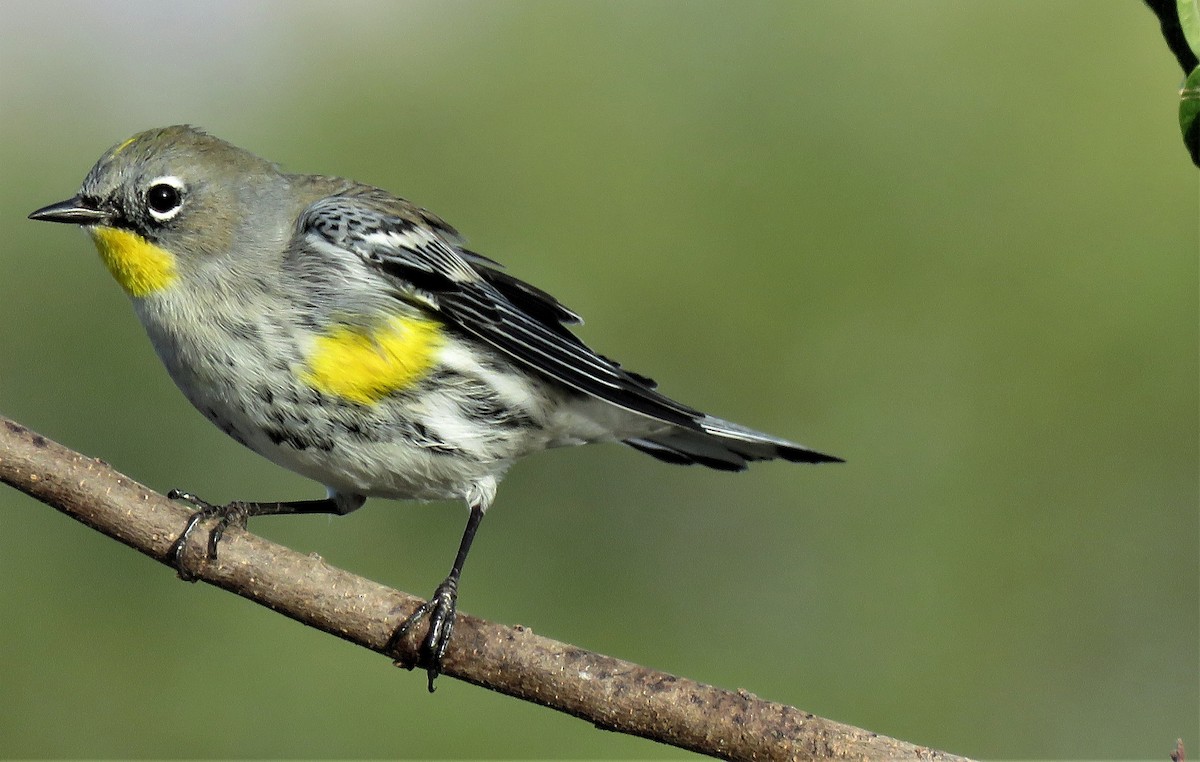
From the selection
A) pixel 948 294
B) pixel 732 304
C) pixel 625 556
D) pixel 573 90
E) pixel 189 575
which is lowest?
pixel 189 575

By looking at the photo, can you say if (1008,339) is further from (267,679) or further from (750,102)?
(267,679)

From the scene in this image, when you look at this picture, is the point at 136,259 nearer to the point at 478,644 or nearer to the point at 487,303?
the point at 487,303

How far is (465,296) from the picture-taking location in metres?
4.34

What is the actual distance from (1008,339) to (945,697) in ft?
8.68

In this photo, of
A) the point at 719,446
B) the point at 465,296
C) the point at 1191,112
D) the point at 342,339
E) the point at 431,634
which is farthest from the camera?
the point at 719,446

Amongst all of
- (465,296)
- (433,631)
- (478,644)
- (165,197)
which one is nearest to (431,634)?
(433,631)

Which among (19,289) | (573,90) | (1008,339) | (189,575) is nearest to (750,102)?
(573,90)

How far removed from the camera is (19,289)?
313 inches

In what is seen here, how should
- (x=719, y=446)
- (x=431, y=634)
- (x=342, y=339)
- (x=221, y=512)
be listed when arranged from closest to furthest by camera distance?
(x=431, y=634), (x=221, y=512), (x=342, y=339), (x=719, y=446)

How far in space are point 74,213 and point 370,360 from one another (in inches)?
43.1

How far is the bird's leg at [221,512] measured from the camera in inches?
133

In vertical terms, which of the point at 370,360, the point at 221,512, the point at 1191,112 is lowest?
the point at 221,512

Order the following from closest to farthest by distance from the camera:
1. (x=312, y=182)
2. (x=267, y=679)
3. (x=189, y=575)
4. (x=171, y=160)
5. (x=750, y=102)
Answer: (x=189, y=575) < (x=171, y=160) < (x=312, y=182) < (x=267, y=679) < (x=750, y=102)

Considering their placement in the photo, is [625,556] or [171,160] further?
[625,556]
